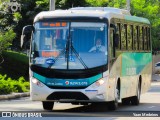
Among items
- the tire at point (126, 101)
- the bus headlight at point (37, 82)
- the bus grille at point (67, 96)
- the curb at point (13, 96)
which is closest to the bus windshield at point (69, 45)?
the bus headlight at point (37, 82)

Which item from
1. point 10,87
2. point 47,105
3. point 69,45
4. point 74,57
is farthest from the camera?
point 10,87

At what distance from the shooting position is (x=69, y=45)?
20500 millimetres

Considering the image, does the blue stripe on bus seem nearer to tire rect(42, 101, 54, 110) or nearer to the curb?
tire rect(42, 101, 54, 110)

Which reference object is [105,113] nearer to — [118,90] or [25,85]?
[118,90]

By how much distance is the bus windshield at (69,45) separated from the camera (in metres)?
20.4

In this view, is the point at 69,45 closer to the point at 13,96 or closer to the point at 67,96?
the point at 67,96

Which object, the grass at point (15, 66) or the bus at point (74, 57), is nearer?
the bus at point (74, 57)

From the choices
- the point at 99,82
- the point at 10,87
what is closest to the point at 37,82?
the point at 99,82

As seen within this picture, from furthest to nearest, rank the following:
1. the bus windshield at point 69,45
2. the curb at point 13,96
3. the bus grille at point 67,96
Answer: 1. the curb at point 13,96
2. the bus windshield at point 69,45
3. the bus grille at point 67,96

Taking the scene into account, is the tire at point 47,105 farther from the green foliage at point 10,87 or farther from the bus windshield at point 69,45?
the green foliage at point 10,87

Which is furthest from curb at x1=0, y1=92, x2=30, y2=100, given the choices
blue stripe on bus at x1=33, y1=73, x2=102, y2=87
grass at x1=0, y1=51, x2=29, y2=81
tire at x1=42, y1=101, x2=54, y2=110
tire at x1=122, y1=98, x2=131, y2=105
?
grass at x1=0, y1=51, x2=29, y2=81

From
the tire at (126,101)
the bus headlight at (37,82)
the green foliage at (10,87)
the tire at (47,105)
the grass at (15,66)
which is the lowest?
Answer: the grass at (15,66)

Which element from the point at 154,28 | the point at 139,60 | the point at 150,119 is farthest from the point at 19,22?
the point at 150,119

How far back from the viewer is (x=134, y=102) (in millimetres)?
25516
